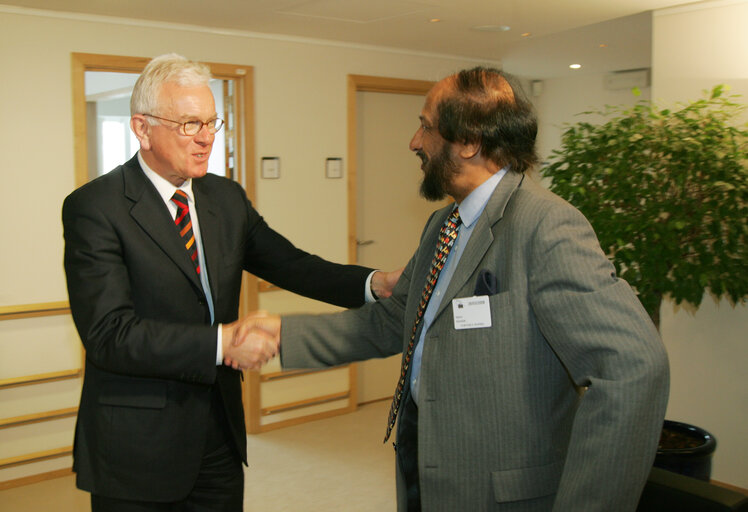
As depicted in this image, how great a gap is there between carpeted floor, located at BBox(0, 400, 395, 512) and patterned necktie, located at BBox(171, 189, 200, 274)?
2.35 meters

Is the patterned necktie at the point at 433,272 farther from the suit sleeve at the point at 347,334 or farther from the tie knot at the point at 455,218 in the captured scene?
the suit sleeve at the point at 347,334

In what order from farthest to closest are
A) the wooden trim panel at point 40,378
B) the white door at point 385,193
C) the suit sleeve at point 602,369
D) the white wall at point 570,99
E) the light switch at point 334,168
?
the white wall at point 570,99 → the white door at point 385,193 → the light switch at point 334,168 → the wooden trim panel at point 40,378 → the suit sleeve at point 602,369

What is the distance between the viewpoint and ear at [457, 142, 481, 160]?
1.68 metres

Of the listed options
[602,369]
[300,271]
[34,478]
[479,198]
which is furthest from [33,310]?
[602,369]

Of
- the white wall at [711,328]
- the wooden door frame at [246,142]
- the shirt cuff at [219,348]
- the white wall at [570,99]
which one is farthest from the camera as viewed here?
the white wall at [570,99]

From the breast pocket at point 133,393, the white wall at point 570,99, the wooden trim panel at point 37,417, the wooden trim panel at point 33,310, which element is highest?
the white wall at point 570,99

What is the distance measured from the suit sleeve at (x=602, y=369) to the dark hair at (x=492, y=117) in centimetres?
31

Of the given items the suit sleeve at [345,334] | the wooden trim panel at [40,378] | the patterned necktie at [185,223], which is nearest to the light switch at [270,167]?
the wooden trim panel at [40,378]

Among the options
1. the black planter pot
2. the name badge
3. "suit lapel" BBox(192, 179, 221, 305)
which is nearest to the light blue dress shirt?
the name badge

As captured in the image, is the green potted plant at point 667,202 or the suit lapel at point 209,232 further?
the green potted plant at point 667,202

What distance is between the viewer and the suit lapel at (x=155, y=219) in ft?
6.42

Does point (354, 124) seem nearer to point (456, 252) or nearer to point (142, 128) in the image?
point (142, 128)

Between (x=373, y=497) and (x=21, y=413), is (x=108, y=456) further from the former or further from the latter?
(x=21, y=413)

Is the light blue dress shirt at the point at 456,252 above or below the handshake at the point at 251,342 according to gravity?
above
